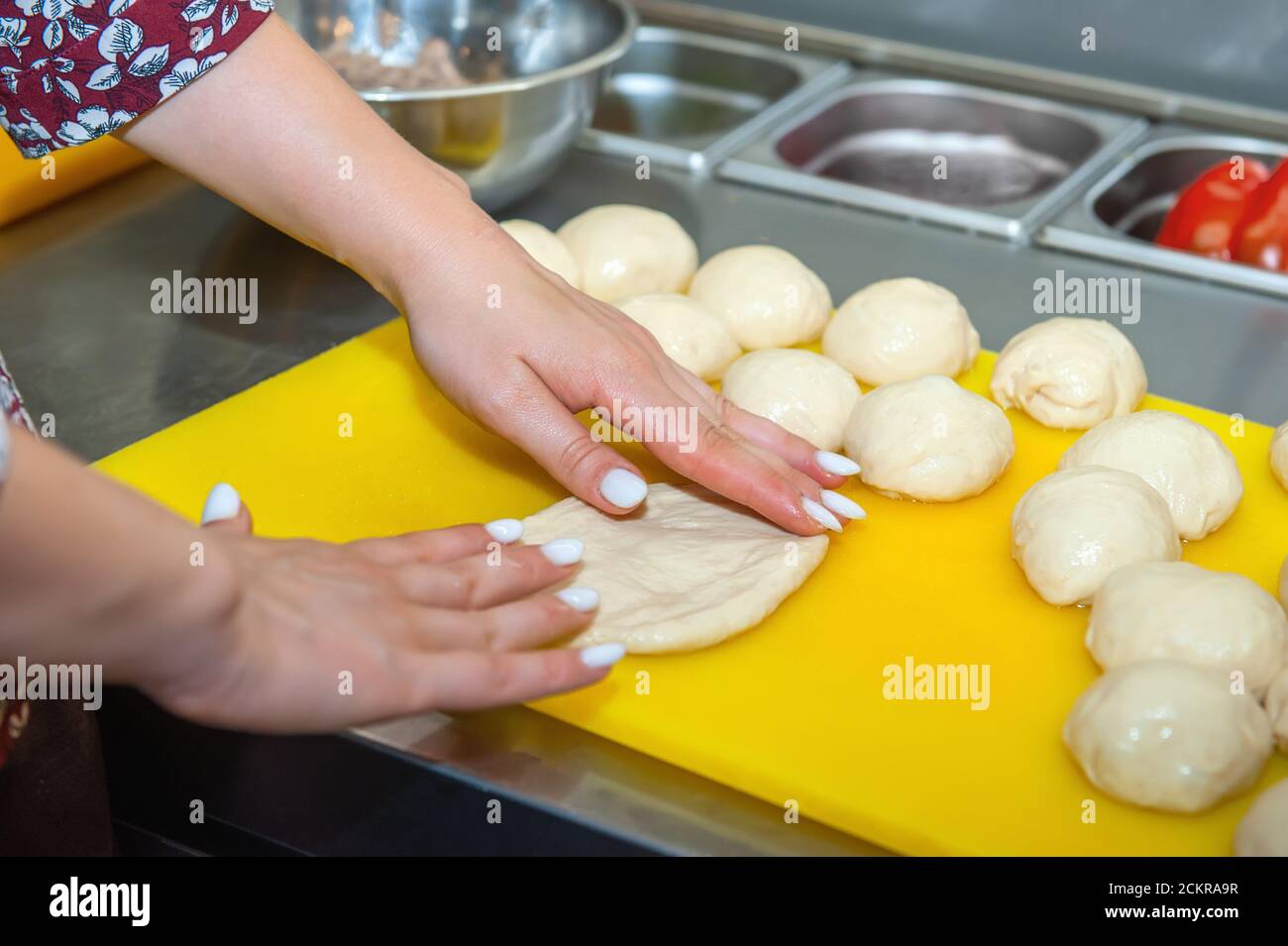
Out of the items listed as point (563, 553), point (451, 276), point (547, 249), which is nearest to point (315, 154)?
point (451, 276)

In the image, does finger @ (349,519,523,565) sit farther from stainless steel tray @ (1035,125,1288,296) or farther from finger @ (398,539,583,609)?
stainless steel tray @ (1035,125,1288,296)

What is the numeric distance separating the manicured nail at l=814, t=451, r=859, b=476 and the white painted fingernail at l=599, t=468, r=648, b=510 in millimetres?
231

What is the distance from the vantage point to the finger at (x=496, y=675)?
3.87ft

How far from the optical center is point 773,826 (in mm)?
1267

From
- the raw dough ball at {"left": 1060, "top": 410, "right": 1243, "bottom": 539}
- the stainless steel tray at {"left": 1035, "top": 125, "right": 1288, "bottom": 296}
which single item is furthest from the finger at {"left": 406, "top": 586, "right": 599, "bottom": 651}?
the stainless steel tray at {"left": 1035, "top": 125, "right": 1288, "bottom": 296}

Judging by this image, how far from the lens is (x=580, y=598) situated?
4.50 ft

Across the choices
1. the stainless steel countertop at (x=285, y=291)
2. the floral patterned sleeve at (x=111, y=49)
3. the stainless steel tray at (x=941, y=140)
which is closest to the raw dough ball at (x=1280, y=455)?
the stainless steel countertop at (x=285, y=291)

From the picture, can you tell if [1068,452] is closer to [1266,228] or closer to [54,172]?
[1266,228]

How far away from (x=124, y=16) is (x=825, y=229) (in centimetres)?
115

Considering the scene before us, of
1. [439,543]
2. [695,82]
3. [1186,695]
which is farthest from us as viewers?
[695,82]

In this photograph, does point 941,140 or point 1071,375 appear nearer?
point 1071,375

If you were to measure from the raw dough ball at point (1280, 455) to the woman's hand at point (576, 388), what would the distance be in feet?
1.73

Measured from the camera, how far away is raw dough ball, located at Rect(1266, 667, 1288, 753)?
1.28 metres

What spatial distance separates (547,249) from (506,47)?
0.77 metres
